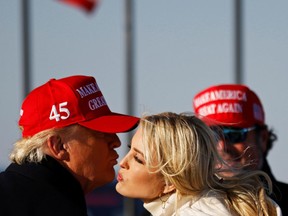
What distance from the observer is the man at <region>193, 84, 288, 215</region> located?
541 cm

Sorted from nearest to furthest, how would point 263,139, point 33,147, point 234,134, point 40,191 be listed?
1. point 40,191
2. point 33,147
3. point 234,134
4. point 263,139

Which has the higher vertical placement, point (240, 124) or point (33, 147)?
point (33, 147)

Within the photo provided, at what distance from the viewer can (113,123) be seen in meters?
4.42

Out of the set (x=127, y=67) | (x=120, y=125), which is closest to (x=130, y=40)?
(x=127, y=67)

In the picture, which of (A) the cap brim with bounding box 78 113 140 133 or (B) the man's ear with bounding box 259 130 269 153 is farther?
(B) the man's ear with bounding box 259 130 269 153

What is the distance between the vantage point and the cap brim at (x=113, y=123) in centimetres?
437

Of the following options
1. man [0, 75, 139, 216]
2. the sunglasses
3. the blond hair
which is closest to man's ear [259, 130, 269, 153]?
the sunglasses

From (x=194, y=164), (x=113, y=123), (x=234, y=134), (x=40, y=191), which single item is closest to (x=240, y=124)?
(x=234, y=134)

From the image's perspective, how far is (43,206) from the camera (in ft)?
13.4

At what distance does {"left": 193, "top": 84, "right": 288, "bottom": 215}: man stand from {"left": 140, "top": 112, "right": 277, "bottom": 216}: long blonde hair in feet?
3.14

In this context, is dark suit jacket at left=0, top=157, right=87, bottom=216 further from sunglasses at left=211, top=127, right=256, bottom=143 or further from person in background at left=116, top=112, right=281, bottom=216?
sunglasses at left=211, top=127, right=256, bottom=143

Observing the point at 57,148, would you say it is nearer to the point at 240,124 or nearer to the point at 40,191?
the point at 40,191

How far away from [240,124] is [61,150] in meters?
1.56

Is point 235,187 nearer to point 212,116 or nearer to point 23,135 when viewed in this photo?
point 23,135
